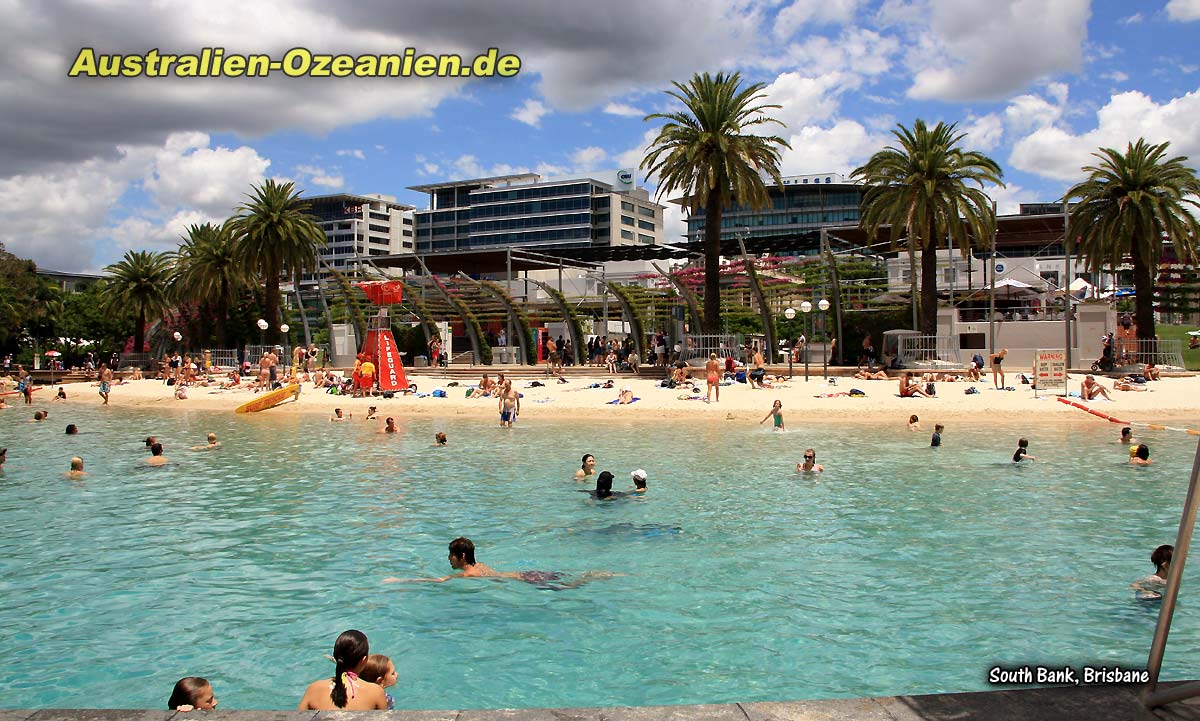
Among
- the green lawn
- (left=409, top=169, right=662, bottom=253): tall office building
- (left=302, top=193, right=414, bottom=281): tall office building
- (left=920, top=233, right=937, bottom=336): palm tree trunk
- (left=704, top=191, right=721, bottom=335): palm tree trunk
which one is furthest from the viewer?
(left=302, top=193, right=414, bottom=281): tall office building

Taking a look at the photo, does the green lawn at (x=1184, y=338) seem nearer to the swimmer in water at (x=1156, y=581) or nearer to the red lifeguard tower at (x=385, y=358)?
the red lifeguard tower at (x=385, y=358)

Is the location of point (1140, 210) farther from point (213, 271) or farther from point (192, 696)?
point (213, 271)

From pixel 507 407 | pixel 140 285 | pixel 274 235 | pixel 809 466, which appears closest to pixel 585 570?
pixel 809 466

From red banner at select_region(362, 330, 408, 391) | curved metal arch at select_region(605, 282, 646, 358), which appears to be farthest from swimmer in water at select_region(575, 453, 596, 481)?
curved metal arch at select_region(605, 282, 646, 358)

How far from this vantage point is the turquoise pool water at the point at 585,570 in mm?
7406

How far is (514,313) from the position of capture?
43562mm

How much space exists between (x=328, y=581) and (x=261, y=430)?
55.9 ft

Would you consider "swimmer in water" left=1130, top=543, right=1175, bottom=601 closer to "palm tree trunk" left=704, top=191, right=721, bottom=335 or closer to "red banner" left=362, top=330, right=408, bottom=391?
"palm tree trunk" left=704, top=191, right=721, bottom=335

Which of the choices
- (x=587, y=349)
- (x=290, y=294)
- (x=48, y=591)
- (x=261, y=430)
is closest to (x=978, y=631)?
(x=48, y=591)

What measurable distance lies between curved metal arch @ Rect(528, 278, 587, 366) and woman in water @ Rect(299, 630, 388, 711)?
3645 centimetres

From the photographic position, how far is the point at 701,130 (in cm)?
3412

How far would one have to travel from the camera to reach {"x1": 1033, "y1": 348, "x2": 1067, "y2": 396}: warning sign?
28.0m

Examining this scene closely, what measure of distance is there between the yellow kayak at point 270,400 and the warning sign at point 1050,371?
85.6ft

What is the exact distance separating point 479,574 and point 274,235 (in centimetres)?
4065
